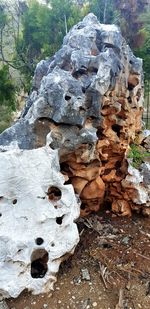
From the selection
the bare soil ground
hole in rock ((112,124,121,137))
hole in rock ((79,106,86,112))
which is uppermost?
hole in rock ((79,106,86,112))

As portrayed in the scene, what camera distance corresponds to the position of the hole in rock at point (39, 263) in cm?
489

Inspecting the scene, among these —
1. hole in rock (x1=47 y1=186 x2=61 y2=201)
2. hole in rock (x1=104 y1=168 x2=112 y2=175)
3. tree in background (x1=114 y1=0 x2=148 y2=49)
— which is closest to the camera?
hole in rock (x1=47 y1=186 x2=61 y2=201)

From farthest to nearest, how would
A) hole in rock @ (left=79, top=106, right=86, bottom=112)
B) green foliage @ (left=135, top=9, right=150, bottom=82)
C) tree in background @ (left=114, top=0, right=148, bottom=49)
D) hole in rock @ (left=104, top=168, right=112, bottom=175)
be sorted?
tree in background @ (left=114, top=0, right=148, bottom=49)
green foliage @ (left=135, top=9, right=150, bottom=82)
hole in rock @ (left=104, top=168, right=112, bottom=175)
hole in rock @ (left=79, top=106, right=86, bottom=112)

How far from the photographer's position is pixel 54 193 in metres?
5.54

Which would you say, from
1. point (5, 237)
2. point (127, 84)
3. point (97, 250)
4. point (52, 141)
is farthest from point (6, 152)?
point (127, 84)

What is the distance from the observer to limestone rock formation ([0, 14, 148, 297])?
4.91m

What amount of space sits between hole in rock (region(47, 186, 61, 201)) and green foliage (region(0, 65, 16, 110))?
312 inches

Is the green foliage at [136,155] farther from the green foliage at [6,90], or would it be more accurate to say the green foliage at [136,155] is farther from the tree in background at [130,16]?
the tree in background at [130,16]

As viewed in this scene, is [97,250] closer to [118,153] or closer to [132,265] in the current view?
[132,265]

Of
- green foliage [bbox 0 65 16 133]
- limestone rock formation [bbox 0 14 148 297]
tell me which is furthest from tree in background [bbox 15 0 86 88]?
limestone rock formation [bbox 0 14 148 297]

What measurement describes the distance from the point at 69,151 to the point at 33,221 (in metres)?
1.43

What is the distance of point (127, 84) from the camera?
→ 7527 mm

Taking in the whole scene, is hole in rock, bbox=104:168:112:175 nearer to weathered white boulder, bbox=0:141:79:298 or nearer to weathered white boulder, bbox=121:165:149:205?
weathered white boulder, bbox=121:165:149:205

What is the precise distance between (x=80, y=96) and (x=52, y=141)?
2.97ft
